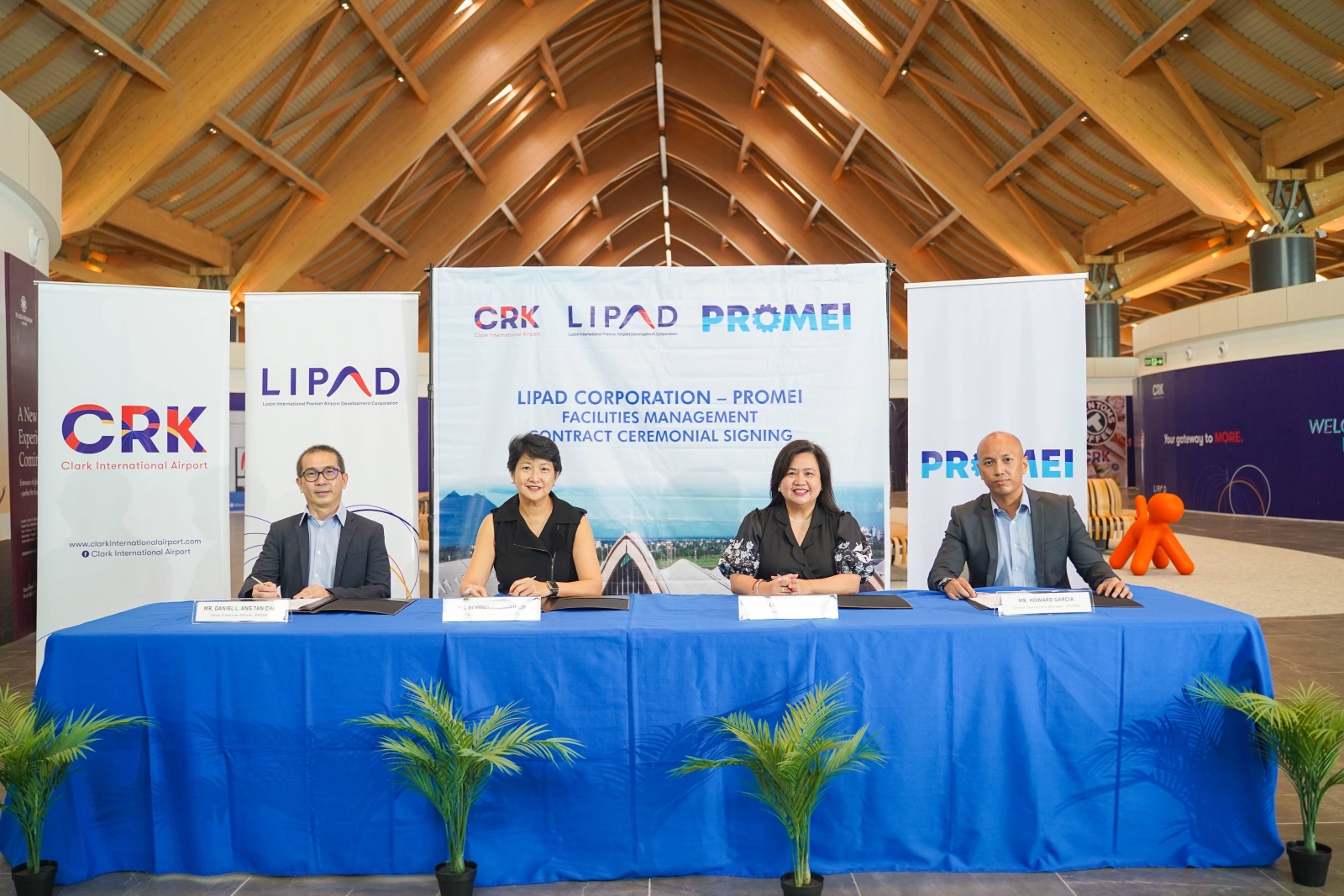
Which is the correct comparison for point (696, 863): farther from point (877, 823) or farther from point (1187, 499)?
point (1187, 499)

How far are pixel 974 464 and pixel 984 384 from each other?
36 centimetres

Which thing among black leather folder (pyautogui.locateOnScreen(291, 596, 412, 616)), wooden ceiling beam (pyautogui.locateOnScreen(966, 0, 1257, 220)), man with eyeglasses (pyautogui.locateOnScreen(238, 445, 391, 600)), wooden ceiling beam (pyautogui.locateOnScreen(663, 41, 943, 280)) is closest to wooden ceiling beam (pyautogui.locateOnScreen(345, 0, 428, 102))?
wooden ceiling beam (pyautogui.locateOnScreen(663, 41, 943, 280))

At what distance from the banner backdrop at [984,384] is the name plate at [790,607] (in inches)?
74.0

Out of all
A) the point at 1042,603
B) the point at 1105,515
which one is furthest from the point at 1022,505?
the point at 1105,515

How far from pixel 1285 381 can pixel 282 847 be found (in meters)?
12.7

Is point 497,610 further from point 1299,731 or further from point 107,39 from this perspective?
point 107,39

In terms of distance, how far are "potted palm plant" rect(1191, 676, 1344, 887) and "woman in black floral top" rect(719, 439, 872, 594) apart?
102 cm

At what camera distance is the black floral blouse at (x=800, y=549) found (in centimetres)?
290

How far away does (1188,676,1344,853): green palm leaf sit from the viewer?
2102mm

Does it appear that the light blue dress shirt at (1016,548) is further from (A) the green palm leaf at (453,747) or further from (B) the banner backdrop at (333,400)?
(B) the banner backdrop at (333,400)

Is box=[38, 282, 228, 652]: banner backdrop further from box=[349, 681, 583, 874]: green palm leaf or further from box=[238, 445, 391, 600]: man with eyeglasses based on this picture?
box=[349, 681, 583, 874]: green palm leaf

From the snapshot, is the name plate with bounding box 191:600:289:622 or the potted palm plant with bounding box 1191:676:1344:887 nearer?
the potted palm plant with bounding box 1191:676:1344:887

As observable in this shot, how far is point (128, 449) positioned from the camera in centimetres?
389

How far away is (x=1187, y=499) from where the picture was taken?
1394 centimetres
